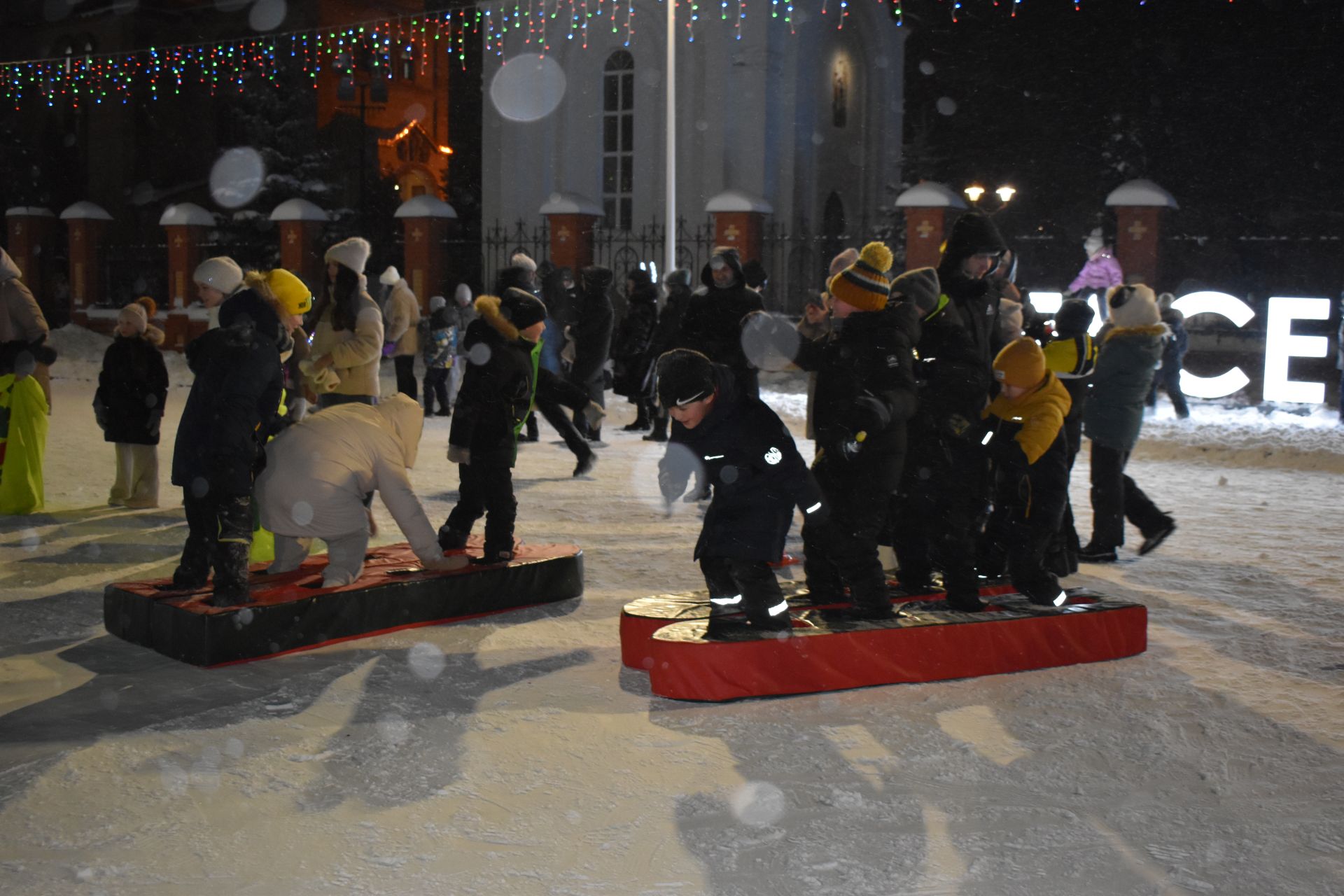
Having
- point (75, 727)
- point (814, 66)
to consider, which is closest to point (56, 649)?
point (75, 727)

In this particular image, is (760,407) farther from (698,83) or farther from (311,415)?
(698,83)

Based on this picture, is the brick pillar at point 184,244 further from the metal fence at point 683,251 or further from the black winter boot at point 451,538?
the black winter boot at point 451,538

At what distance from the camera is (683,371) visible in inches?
187

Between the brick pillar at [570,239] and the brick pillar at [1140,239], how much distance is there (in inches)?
356

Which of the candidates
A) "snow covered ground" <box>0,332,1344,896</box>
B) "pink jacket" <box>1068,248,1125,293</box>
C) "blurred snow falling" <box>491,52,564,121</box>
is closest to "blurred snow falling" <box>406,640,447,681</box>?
"snow covered ground" <box>0,332,1344,896</box>

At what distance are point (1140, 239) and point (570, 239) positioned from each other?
955 centimetres

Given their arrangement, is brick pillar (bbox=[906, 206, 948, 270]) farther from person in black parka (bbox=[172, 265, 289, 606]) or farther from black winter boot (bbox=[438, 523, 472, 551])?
person in black parka (bbox=[172, 265, 289, 606])

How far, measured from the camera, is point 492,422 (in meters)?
6.39

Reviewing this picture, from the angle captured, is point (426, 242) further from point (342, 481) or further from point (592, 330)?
point (342, 481)

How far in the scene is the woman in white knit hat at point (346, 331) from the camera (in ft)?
23.5

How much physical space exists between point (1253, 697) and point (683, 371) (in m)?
2.66

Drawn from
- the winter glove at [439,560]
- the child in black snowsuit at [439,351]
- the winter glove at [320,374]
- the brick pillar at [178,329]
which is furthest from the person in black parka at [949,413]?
the brick pillar at [178,329]

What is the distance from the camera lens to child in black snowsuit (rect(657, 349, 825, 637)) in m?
4.84

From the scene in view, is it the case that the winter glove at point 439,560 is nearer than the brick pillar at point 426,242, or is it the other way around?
the winter glove at point 439,560
